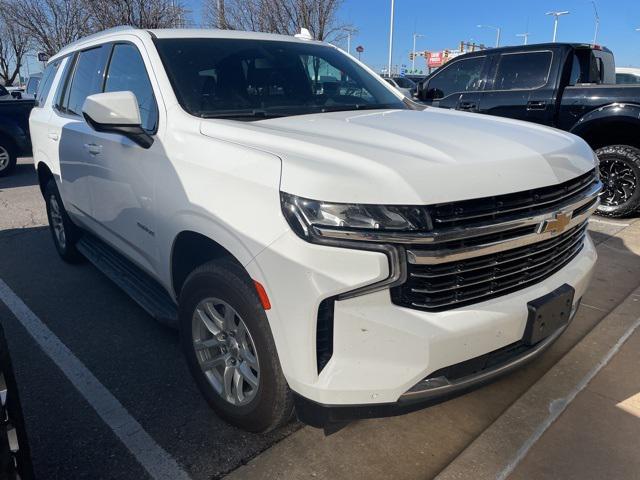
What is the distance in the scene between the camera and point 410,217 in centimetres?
179

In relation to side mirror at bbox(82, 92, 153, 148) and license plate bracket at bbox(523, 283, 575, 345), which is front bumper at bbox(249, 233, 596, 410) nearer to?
license plate bracket at bbox(523, 283, 575, 345)

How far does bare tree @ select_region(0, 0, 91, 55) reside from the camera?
25.6m

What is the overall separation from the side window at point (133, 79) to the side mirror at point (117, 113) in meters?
0.08

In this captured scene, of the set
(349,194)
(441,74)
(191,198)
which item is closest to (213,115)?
(191,198)

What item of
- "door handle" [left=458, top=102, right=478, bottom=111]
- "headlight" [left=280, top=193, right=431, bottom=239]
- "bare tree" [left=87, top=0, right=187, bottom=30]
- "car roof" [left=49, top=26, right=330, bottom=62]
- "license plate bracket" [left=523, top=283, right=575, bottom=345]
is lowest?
"license plate bracket" [left=523, top=283, right=575, bottom=345]

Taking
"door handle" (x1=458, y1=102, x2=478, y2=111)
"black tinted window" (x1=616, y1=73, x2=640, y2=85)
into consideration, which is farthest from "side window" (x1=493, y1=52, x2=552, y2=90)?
"black tinted window" (x1=616, y1=73, x2=640, y2=85)

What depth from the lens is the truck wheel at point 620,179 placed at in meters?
5.98

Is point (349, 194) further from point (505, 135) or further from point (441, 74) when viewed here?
point (441, 74)

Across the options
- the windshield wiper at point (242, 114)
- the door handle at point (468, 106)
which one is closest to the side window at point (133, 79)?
the windshield wiper at point (242, 114)

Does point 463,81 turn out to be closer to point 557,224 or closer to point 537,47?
point 537,47

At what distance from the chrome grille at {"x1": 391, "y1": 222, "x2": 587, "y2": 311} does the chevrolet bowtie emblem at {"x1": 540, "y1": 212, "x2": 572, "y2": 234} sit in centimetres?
6

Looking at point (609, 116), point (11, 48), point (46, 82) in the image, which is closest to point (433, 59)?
point (11, 48)

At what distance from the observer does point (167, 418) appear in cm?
261

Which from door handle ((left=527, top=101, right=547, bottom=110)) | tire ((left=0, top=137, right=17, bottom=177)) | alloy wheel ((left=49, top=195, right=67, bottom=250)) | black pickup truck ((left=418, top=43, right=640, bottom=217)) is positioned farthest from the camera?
tire ((left=0, top=137, right=17, bottom=177))
